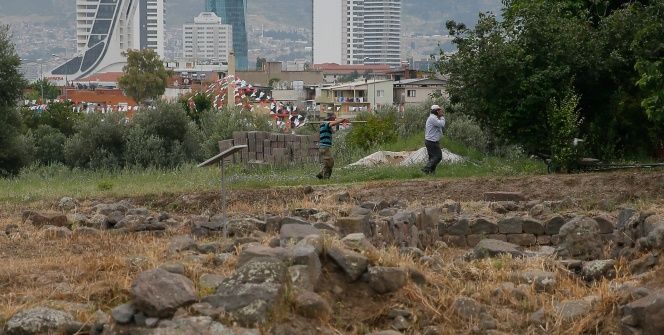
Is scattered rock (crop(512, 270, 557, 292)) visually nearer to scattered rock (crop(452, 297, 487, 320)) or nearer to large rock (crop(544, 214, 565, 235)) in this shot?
scattered rock (crop(452, 297, 487, 320))

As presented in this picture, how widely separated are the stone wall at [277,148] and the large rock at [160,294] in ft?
Answer: 84.3

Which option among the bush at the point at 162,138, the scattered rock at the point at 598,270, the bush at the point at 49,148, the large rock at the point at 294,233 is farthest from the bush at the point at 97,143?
the scattered rock at the point at 598,270

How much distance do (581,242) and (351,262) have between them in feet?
13.3

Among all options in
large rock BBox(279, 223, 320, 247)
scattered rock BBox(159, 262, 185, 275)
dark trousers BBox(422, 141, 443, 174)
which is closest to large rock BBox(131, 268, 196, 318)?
scattered rock BBox(159, 262, 185, 275)

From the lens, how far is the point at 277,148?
3694 cm

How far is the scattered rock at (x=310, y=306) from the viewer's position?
10794 mm

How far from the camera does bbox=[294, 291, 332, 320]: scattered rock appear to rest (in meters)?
10.8

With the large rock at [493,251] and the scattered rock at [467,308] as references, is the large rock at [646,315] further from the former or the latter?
the large rock at [493,251]

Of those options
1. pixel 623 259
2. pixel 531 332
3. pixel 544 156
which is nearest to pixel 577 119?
pixel 544 156

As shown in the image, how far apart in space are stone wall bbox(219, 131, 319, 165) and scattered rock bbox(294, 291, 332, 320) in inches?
1010

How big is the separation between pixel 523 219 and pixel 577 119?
11.0 metres

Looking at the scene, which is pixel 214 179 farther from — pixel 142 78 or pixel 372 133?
pixel 142 78

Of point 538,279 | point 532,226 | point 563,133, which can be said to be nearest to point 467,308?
point 538,279

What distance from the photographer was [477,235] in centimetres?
1880
